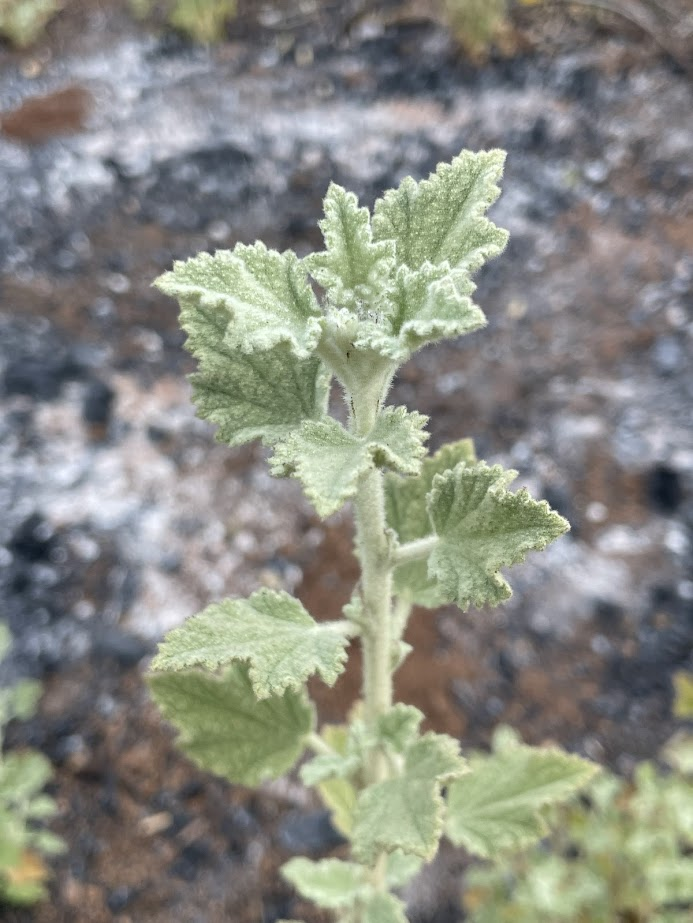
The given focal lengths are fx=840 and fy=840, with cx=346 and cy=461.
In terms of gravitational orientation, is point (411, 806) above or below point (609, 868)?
above

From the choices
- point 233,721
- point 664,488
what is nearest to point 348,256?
point 233,721

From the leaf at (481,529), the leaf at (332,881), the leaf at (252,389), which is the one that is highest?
the leaf at (252,389)

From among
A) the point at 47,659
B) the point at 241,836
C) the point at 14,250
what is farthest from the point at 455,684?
the point at 14,250

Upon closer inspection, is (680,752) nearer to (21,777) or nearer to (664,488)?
(664,488)

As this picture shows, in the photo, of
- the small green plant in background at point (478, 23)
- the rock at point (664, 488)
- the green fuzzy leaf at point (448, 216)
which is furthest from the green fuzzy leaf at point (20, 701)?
the small green plant in background at point (478, 23)

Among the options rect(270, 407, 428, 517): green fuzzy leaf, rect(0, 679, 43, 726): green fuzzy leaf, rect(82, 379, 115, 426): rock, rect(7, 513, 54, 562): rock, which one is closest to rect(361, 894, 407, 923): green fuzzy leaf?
rect(270, 407, 428, 517): green fuzzy leaf

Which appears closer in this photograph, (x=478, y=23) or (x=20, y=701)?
(x=20, y=701)

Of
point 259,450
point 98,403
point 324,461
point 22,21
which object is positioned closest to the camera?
point 324,461

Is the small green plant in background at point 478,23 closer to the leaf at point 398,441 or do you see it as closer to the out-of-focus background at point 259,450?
the out-of-focus background at point 259,450
